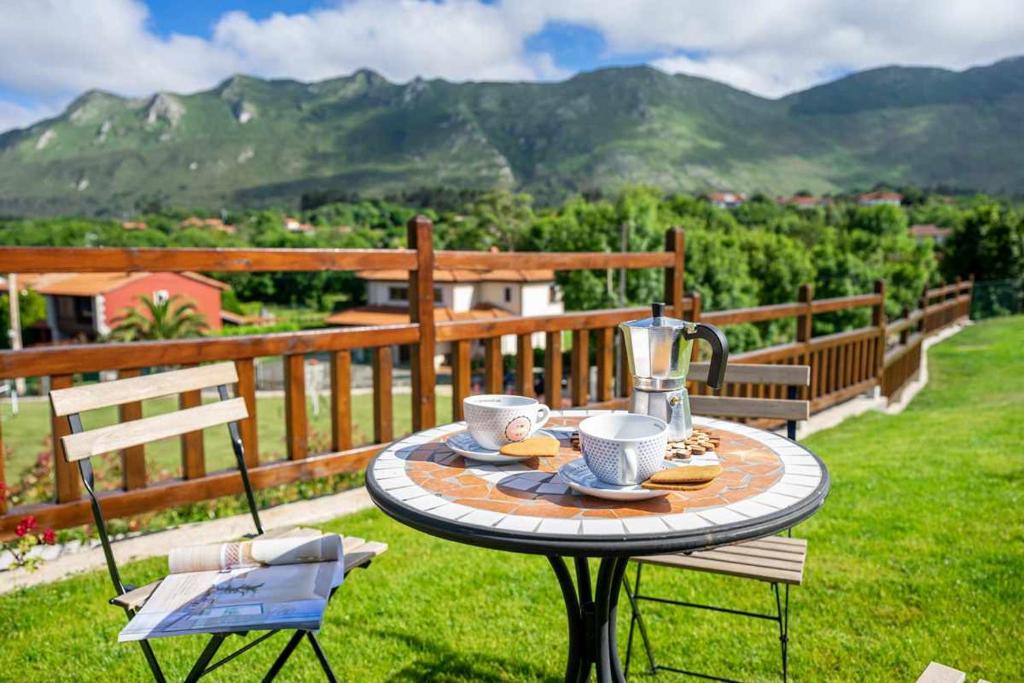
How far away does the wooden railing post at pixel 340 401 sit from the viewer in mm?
3605

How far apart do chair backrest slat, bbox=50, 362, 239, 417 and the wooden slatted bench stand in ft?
4.49

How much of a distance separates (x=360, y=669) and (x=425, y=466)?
1053 millimetres

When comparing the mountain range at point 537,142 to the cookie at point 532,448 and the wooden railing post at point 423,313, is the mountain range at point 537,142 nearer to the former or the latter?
the wooden railing post at point 423,313

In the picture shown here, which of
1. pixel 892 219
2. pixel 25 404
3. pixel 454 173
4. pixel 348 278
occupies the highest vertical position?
pixel 454 173

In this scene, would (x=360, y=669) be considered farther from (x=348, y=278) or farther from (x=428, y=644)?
(x=348, y=278)

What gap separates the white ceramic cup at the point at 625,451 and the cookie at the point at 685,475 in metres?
0.01

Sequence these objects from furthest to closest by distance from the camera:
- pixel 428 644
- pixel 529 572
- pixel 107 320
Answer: pixel 107 320, pixel 529 572, pixel 428 644

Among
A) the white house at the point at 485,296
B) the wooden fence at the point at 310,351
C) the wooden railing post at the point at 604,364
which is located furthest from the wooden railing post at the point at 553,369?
the white house at the point at 485,296

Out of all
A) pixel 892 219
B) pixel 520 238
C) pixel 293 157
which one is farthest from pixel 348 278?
pixel 293 157

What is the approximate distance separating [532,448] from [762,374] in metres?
1.46

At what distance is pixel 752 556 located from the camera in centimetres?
208

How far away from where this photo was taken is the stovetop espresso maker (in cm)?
165

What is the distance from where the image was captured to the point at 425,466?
1626 mm

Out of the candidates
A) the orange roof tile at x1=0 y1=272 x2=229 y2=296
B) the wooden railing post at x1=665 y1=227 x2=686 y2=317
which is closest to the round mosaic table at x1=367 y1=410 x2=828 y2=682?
the wooden railing post at x1=665 y1=227 x2=686 y2=317
